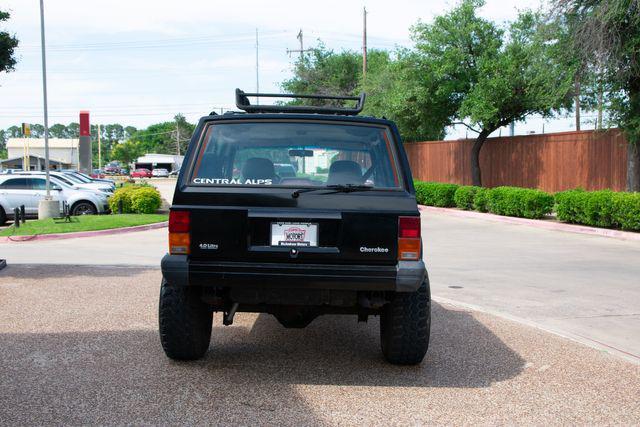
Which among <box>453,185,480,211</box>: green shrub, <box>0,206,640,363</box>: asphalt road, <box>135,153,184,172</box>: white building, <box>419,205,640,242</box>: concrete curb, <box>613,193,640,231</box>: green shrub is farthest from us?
<box>135,153,184,172</box>: white building

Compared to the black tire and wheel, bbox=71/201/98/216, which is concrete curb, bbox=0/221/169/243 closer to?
wheel, bbox=71/201/98/216

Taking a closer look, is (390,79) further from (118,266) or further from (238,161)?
(238,161)

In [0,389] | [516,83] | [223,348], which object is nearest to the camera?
[0,389]

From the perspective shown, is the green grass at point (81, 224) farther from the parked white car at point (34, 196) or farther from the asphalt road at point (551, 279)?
the asphalt road at point (551, 279)

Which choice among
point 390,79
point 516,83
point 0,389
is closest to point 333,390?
point 0,389

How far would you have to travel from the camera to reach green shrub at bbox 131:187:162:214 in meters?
22.4

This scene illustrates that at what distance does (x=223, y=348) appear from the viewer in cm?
618

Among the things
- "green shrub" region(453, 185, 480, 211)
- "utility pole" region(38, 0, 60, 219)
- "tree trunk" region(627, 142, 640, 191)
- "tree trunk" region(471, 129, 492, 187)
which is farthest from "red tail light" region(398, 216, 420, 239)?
"tree trunk" region(471, 129, 492, 187)

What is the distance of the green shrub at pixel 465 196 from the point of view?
80.9ft

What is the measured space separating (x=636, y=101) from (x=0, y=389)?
1668 cm

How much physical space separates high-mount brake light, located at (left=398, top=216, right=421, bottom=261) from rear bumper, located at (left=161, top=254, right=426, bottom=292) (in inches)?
2.0

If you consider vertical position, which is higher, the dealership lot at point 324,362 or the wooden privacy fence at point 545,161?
the wooden privacy fence at point 545,161

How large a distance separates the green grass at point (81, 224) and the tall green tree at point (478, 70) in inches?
483

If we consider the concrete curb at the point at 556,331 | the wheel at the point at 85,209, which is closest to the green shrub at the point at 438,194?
the wheel at the point at 85,209
